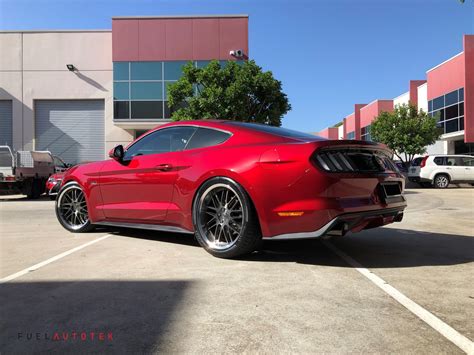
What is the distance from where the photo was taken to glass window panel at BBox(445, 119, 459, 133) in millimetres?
30487

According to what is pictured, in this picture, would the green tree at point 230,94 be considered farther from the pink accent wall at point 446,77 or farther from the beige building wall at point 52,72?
the pink accent wall at point 446,77

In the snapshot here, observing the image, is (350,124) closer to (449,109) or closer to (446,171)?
(449,109)

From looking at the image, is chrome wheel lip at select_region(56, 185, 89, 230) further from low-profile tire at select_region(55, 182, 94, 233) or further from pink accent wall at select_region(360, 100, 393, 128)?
pink accent wall at select_region(360, 100, 393, 128)

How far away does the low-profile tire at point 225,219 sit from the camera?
13.5ft

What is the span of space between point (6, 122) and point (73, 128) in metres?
4.44

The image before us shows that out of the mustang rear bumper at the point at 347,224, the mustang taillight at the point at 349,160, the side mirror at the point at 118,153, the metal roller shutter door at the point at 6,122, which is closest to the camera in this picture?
the mustang rear bumper at the point at 347,224

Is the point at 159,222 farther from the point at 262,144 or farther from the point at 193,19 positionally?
the point at 193,19

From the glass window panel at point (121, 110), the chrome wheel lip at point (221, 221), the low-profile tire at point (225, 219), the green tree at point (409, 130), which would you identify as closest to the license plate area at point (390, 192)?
the low-profile tire at point (225, 219)

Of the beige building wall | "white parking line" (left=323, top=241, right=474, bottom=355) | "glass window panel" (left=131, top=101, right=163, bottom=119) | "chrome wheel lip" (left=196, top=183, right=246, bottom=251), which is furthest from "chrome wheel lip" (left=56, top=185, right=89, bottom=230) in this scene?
the beige building wall

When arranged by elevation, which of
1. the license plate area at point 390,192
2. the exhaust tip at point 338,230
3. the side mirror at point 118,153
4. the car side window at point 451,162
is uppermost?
the car side window at point 451,162

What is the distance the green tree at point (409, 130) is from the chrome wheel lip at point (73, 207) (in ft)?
83.7

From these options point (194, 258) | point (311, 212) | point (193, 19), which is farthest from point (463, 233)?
point (193, 19)

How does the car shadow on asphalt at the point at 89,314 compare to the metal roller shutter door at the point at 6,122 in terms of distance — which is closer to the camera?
the car shadow on asphalt at the point at 89,314

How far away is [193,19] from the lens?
2447 centimetres
